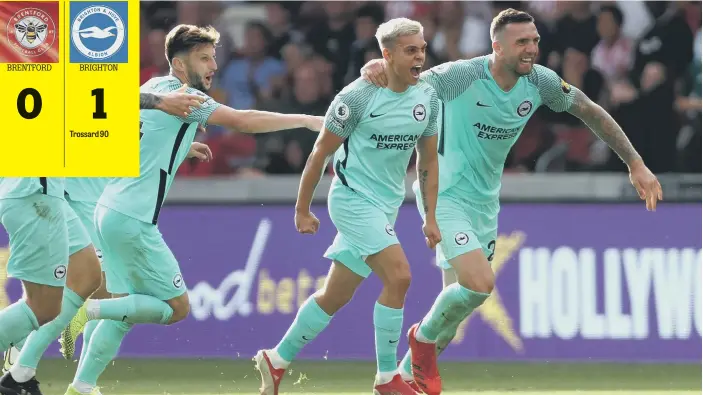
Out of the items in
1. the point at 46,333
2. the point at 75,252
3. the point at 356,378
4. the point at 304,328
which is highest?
the point at 75,252

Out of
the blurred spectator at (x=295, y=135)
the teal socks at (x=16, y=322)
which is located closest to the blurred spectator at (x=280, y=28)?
the blurred spectator at (x=295, y=135)

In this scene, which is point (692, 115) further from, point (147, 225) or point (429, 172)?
point (147, 225)

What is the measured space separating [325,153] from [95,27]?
2292 mm

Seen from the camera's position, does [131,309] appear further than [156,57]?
No

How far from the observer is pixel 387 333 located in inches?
330

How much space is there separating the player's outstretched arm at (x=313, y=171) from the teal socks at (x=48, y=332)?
156cm

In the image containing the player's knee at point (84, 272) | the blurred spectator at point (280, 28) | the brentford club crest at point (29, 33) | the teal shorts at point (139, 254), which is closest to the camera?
the teal shorts at point (139, 254)

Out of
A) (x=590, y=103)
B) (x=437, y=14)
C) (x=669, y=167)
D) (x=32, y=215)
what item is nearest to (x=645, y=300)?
(x=669, y=167)

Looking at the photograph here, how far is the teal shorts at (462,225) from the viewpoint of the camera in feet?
28.3

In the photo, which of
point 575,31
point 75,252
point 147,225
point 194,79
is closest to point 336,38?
point 575,31

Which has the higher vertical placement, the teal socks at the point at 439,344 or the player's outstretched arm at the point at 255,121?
the player's outstretched arm at the point at 255,121

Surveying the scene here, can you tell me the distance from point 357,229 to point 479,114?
1095 millimetres

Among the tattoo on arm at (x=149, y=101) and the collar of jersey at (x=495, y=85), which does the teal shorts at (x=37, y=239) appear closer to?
the tattoo on arm at (x=149, y=101)

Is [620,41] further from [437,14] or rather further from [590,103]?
[590,103]
